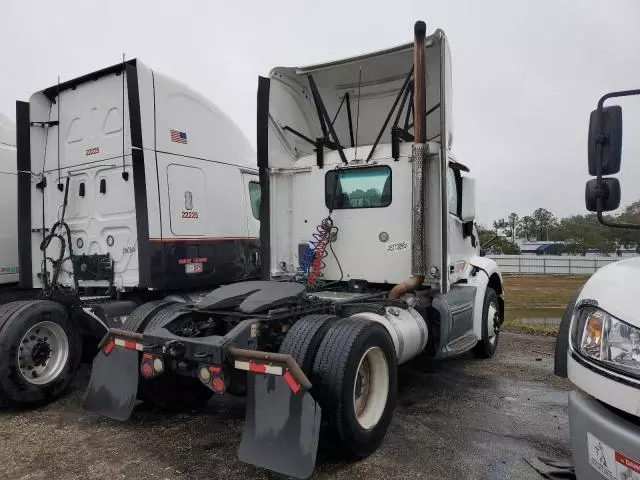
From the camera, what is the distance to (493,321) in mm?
7270

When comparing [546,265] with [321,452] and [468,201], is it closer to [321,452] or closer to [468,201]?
[468,201]

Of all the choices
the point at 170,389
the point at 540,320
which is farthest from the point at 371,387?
the point at 540,320

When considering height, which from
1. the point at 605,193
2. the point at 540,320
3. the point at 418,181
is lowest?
the point at 540,320

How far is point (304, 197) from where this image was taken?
6.48 meters

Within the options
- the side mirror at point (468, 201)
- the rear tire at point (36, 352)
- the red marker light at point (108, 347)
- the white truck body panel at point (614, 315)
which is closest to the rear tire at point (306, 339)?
the red marker light at point (108, 347)

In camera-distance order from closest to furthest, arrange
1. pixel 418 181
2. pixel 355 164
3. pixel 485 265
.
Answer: pixel 418 181 → pixel 355 164 → pixel 485 265

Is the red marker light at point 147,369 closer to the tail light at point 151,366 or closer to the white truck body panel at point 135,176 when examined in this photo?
the tail light at point 151,366

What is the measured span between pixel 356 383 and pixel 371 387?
289mm

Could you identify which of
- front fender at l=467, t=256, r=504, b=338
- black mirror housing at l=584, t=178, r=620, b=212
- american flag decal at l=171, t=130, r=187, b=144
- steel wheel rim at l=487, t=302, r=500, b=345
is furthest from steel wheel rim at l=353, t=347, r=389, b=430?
american flag decal at l=171, t=130, r=187, b=144

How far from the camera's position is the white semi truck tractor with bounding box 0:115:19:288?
708cm

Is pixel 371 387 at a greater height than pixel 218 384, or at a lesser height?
lesser

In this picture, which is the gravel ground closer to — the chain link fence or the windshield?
the windshield

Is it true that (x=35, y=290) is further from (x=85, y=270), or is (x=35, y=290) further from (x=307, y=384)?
(x=307, y=384)

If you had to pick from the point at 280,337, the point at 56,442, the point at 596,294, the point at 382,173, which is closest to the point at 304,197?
the point at 382,173
